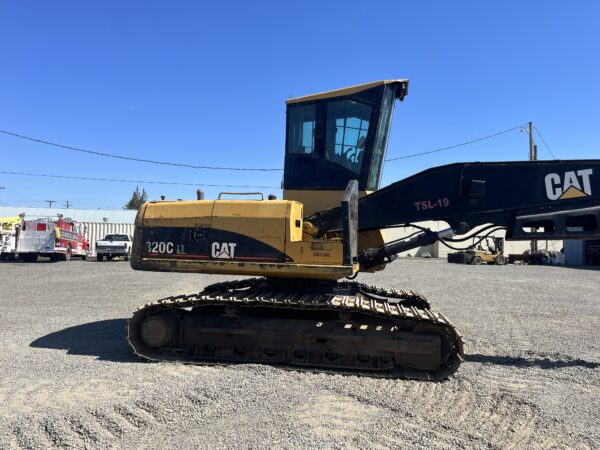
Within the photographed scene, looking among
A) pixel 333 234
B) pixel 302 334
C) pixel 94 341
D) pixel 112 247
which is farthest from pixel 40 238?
pixel 302 334

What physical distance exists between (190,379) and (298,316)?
1.61 metres

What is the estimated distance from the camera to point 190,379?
512cm

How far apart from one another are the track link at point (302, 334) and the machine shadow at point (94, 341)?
0.42 meters

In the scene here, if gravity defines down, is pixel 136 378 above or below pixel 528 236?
below

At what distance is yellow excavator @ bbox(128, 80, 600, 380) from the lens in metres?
5.66

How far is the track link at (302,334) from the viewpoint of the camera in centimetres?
555

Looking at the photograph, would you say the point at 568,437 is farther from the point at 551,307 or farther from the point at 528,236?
the point at 551,307

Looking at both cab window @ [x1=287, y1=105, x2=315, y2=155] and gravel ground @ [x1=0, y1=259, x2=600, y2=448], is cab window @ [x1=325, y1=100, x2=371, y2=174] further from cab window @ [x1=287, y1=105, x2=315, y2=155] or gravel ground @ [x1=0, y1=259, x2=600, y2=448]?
gravel ground @ [x1=0, y1=259, x2=600, y2=448]

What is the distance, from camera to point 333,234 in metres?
6.54

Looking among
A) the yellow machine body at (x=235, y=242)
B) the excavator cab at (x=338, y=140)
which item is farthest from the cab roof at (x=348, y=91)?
the yellow machine body at (x=235, y=242)

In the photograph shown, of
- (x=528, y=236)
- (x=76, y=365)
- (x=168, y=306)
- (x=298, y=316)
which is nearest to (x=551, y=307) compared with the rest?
(x=528, y=236)

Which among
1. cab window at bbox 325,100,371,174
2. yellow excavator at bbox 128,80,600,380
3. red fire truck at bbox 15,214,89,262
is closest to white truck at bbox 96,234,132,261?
red fire truck at bbox 15,214,89,262

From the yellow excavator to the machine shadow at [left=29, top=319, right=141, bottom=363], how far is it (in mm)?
429

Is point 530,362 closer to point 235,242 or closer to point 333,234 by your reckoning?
point 333,234
